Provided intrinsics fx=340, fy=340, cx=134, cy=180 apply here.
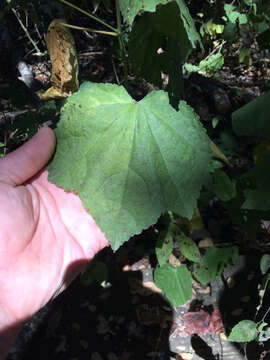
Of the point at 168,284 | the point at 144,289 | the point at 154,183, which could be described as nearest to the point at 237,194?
the point at 168,284

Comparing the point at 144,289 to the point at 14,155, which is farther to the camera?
the point at 144,289

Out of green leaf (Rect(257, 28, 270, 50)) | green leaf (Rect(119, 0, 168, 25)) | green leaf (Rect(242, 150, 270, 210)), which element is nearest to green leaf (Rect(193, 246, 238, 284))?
green leaf (Rect(242, 150, 270, 210))

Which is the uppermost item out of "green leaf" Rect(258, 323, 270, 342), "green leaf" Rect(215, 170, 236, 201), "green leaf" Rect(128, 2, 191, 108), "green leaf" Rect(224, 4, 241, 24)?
"green leaf" Rect(128, 2, 191, 108)

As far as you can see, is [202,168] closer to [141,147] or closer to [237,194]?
[141,147]

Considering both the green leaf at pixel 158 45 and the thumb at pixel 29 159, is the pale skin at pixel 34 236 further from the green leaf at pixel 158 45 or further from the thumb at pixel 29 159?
the green leaf at pixel 158 45

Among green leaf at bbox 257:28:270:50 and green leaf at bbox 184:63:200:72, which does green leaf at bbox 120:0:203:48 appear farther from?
green leaf at bbox 184:63:200:72

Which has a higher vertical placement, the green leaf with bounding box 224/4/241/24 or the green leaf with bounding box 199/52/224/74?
the green leaf with bounding box 224/4/241/24

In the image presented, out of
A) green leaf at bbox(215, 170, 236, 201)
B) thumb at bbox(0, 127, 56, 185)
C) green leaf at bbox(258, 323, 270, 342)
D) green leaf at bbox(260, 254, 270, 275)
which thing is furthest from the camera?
green leaf at bbox(215, 170, 236, 201)
